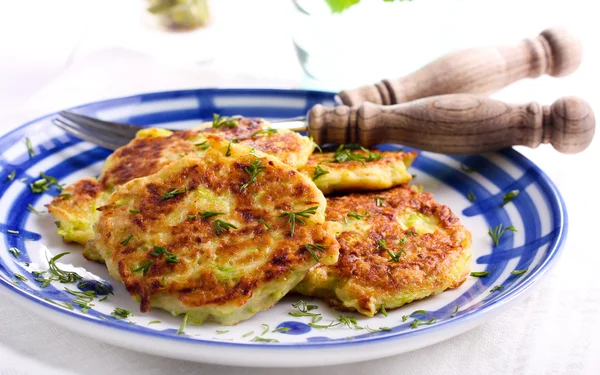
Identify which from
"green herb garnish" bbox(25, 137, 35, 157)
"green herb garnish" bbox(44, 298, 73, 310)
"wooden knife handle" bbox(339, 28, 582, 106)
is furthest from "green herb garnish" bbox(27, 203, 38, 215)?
"wooden knife handle" bbox(339, 28, 582, 106)

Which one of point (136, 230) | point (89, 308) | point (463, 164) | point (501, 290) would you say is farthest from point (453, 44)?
point (89, 308)

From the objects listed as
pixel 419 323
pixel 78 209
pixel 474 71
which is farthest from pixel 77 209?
pixel 474 71

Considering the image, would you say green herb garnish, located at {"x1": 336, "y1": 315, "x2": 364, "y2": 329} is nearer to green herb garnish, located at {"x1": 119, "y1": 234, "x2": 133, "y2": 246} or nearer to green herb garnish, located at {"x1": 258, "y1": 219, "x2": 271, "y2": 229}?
green herb garnish, located at {"x1": 258, "y1": 219, "x2": 271, "y2": 229}

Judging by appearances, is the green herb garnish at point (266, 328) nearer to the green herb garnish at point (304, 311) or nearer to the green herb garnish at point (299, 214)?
the green herb garnish at point (304, 311)

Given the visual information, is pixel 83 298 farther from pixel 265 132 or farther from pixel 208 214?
pixel 265 132

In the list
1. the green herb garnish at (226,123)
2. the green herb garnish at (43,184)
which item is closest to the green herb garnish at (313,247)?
the green herb garnish at (226,123)
